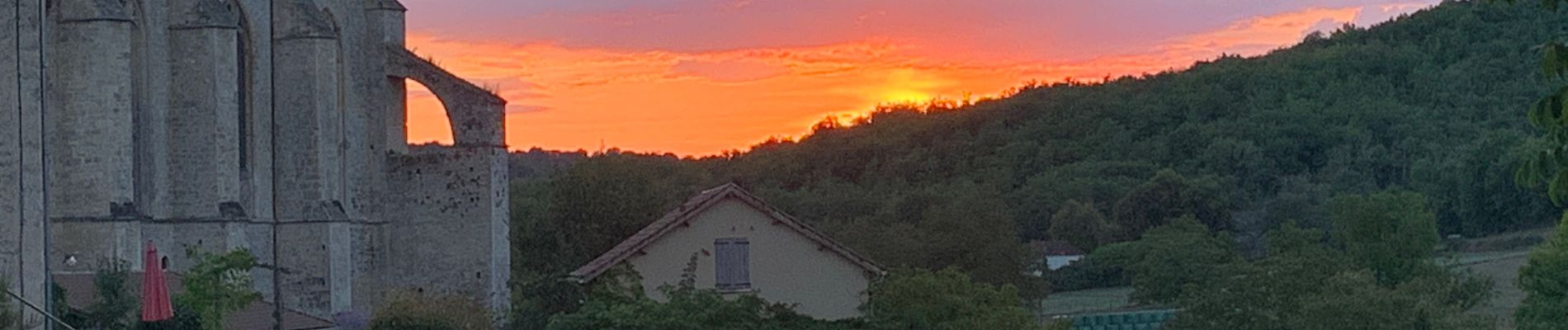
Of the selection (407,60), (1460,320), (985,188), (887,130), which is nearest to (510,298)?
(407,60)

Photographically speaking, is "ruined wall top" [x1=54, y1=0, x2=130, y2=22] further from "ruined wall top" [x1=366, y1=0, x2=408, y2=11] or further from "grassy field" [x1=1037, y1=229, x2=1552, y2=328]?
"grassy field" [x1=1037, y1=229, x2=1552, y2=328]

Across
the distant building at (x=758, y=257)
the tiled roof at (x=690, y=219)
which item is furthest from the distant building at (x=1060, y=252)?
the tiled roof at (x=690, y=219)

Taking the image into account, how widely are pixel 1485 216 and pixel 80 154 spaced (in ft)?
242

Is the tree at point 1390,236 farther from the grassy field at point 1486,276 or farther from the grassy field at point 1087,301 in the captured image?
the grassy field at point 1087,301

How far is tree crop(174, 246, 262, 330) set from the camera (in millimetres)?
33312

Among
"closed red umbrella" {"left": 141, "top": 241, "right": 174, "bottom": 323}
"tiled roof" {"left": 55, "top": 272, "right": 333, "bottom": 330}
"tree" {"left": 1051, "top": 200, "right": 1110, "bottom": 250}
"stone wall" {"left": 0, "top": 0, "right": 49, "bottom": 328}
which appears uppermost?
"stone wall" {"left": 0, "top": 0, "right": 49, "bottom": 328}

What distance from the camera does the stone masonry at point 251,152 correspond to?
104ft

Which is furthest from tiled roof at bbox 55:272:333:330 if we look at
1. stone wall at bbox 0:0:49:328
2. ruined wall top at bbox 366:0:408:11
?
ruined wall top at bbox 366:0:408:11

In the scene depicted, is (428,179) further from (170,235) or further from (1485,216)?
(1485,216)

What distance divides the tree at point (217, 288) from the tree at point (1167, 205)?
222 ft

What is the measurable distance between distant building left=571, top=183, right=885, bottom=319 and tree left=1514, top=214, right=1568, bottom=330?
24.5 meters

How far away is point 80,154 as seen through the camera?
3806 cm

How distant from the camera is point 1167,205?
102812 millimetres

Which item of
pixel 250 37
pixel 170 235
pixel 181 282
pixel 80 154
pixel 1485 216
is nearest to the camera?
pixel 181 282
